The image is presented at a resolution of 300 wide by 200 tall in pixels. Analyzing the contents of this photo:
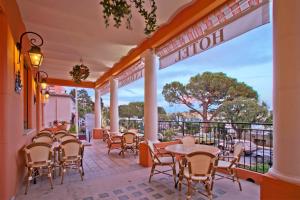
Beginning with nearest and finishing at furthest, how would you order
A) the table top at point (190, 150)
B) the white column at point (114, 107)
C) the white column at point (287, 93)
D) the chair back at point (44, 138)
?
the white column at point (287, 93), the table top at point (190, 150), the chair back at point (44, 138), the white column at point (114, 107)

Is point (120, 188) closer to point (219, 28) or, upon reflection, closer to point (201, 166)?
point (201, 166)

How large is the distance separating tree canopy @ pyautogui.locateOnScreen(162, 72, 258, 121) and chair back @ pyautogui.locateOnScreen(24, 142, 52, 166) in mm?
11403

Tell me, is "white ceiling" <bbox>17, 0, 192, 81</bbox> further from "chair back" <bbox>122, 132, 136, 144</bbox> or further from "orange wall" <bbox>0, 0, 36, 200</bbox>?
"chair back" <bbox>122, 132, 136, 144</bbox>

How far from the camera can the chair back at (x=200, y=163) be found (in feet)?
9.09

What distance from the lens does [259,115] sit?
11.0 metres

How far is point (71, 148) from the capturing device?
4.15m

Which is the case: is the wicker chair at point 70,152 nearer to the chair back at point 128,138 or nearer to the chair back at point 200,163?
the chair back at point 128,138

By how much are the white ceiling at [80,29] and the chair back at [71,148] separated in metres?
2.63

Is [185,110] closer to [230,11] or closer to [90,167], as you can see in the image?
[90,167]

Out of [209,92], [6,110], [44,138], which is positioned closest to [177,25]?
[6,110]

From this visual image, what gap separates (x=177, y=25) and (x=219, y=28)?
933 millimetres

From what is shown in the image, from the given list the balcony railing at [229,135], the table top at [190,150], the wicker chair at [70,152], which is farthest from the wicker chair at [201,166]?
the wicker chair at [70,152]

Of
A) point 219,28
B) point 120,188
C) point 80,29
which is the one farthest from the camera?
point 80,29

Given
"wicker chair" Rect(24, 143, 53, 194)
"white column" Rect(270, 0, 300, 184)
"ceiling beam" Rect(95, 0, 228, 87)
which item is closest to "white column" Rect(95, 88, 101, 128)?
"ceiling beam" Rect(95, 0, 228, 87)
